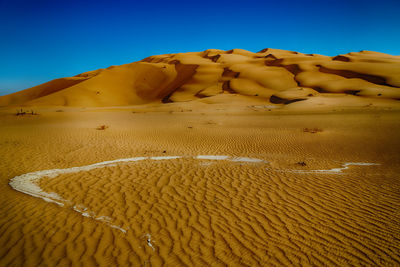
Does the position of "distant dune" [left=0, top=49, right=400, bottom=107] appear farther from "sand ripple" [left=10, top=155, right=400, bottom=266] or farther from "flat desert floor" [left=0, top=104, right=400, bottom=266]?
"sand ripple" [left=10, top=155, right=400, bottom=266]

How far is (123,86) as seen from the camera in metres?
52.8

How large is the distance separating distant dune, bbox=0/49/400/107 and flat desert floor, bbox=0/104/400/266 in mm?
22957

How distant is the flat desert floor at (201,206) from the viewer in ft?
12.5

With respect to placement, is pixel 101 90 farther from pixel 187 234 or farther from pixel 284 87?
pixel 187 234

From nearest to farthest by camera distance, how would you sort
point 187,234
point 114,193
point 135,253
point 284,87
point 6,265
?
point 6,265, point 135,253, point 187,234, point 114,193, point 284,87

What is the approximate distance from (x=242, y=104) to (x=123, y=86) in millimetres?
31828

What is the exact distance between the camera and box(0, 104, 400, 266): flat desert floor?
3803mm

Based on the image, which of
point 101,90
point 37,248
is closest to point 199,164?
point 37,248

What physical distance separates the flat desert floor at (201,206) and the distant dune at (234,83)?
22957mm

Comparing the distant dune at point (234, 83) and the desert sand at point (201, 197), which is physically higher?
the distant dune at point (234, 83)

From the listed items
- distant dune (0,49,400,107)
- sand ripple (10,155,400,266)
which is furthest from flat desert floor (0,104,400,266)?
distant dune (0,49,400,107)

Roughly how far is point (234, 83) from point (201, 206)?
40877mm

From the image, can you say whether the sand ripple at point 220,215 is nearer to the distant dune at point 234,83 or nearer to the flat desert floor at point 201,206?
the flat desert floor at point 201,206

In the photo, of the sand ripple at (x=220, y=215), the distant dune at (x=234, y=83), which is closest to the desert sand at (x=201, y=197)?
the sand ripple at (x=220, y=215)
